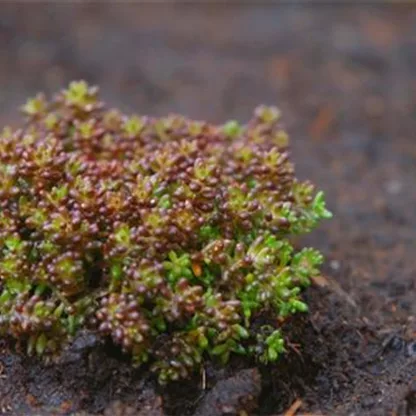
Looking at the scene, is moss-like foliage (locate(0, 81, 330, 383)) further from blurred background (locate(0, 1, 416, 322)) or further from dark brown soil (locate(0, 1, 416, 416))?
blurred background (locate(0, 1, 416, 322))

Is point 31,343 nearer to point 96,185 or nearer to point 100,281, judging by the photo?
point 100,281

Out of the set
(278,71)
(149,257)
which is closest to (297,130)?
(278,71)

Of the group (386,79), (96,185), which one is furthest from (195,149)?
(386,79)

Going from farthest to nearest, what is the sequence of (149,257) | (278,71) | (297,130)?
(278,71) < (297,130) < (149,257)

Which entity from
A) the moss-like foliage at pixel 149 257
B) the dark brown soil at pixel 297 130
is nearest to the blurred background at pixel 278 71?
the dark brown soil at pixel 297 130

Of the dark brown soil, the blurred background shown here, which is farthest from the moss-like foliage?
the blurred background

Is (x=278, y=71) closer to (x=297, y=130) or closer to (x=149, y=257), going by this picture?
(x=297, y=130)

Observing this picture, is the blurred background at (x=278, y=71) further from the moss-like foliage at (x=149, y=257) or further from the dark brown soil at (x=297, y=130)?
the moss-like foliage at (x=149, y=257)
